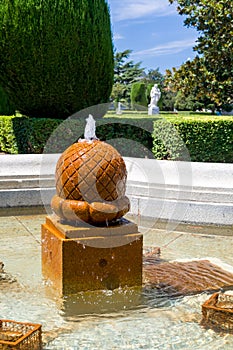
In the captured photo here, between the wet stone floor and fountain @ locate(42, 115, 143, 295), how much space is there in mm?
120

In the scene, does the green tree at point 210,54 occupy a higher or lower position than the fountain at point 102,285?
higher

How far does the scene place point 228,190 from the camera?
599cm

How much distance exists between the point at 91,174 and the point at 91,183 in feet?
0.20

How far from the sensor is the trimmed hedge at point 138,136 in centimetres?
1045

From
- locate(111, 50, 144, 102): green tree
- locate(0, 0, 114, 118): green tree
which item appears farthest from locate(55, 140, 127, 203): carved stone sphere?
locate(111, 50, 144, 102): green tree

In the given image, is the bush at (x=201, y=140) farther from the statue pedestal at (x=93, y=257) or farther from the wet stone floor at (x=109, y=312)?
the statue pedestal at (x=93, y=257)

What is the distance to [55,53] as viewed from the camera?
435 inches

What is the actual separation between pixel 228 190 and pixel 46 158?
10.3ft

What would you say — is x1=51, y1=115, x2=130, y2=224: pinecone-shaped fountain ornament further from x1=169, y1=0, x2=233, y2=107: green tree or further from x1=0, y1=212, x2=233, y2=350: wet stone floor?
x1=169, y1=0, x2=233, y2=107: green tree

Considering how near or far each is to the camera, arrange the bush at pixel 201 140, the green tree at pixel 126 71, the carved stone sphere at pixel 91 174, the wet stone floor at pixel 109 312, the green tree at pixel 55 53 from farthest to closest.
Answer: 1. the green tree at pixel 126 71
2. the green tree at pixel 55 53
3. the bush at pixel 201 140
4. the carved stone sphere at pixel 91 174
5. the wet stone floor at pixel 109 312

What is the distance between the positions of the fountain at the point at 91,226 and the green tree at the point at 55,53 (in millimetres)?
7879

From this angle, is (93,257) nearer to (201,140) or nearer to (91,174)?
(91,174)

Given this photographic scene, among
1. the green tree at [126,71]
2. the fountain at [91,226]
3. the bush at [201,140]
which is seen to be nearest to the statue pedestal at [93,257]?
the fountain at [91,226]

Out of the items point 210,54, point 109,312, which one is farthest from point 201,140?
point 109,312
